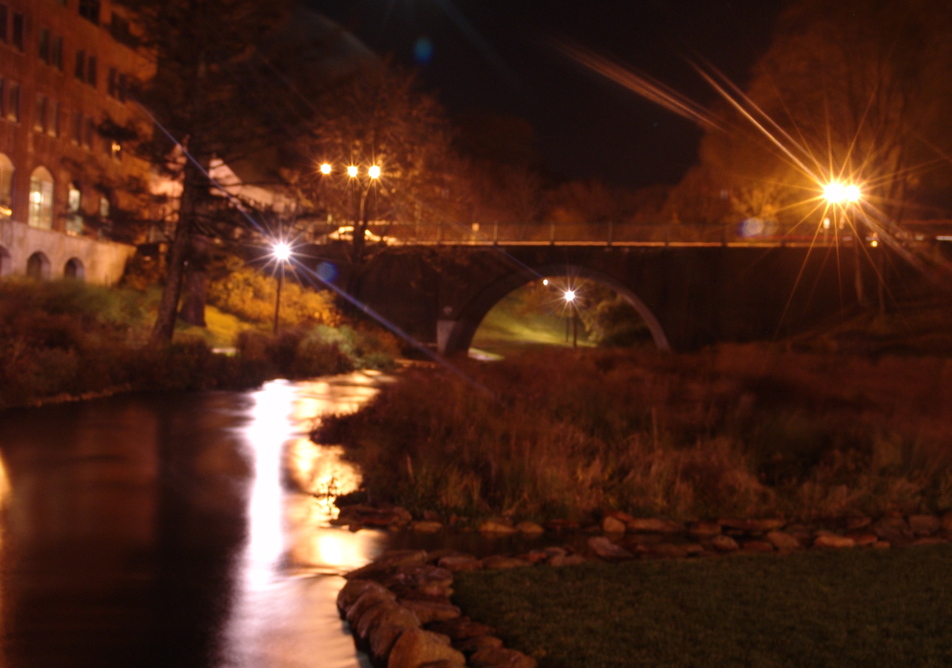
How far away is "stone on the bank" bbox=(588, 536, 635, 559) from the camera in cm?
916

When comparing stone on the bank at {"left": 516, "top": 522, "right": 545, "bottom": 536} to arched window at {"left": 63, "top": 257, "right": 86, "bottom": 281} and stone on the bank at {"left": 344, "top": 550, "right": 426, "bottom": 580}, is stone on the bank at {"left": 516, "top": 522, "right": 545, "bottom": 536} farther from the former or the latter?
arched window at {"left": 63, "top": 257, "right": 86, "bottom": 281}

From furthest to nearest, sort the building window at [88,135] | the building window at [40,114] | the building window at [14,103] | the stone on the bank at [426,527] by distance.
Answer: the building window at [88,135] < the building window at [40,114] < the building window at [14,103] < the stone on the bank at [426,527]

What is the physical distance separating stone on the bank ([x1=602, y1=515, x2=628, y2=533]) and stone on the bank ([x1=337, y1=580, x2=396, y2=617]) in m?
→ 3.59

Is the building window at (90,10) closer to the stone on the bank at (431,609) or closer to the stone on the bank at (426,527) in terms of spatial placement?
the stone on the bank at (426,527)

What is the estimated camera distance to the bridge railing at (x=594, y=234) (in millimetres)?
40938

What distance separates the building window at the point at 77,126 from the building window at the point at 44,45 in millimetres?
2914

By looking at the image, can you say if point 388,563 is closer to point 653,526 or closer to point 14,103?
point 653,526

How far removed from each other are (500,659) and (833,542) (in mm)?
5249

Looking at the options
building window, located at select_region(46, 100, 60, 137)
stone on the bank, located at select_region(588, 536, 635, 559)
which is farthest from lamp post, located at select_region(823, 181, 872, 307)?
building window, located at select_region(46, 100, 60, 137)

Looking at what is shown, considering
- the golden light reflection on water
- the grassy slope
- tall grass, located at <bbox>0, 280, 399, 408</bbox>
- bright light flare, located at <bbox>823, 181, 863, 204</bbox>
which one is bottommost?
the golden light reflection on water

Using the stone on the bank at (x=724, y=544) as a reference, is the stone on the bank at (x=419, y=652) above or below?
below

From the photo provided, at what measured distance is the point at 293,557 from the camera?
347 inches

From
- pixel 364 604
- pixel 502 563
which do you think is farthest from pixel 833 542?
pixel 364 604

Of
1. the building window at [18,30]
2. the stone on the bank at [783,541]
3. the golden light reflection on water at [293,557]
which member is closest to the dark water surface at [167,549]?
the golden light reflection on water at [293,557]
